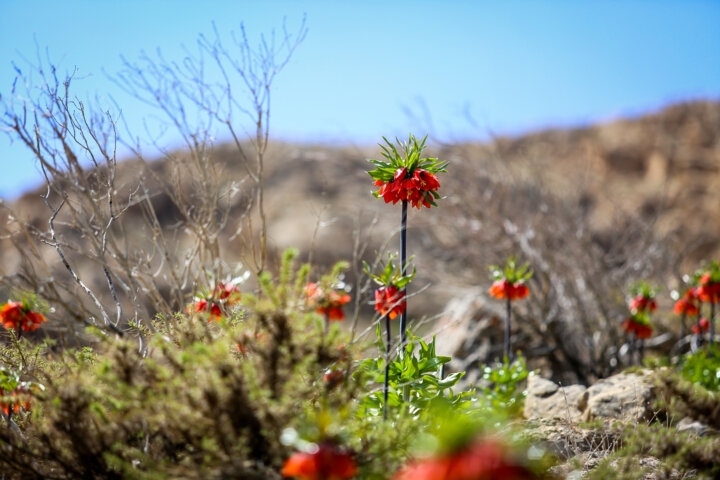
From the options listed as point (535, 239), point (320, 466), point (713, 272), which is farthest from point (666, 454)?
point (535, 239)

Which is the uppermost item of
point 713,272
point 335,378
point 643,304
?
point 335,378

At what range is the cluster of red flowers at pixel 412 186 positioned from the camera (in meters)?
3.23

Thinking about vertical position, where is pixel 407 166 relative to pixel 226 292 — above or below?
above

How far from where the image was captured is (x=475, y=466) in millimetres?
1424

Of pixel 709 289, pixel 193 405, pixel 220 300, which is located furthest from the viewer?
pixel 709 289

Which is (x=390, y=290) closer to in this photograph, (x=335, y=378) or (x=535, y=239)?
(x=335, y=378)

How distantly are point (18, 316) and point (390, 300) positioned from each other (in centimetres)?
238

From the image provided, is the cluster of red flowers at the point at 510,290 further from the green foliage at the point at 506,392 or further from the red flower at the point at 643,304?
the red flower at the point at 643,304

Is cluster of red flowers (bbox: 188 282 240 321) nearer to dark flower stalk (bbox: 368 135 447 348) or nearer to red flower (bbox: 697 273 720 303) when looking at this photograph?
dark flower stalk (bbox: 368 135 447 348)

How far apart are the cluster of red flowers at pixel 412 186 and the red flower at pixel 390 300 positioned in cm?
52

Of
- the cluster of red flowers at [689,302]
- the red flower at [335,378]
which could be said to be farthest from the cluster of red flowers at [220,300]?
the cluster of red flowers at [689,302]

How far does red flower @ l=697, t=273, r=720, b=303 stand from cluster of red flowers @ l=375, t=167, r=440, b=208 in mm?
3475

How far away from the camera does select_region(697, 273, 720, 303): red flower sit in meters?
5.22

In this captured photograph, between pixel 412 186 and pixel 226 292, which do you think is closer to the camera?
pixel 412 186
